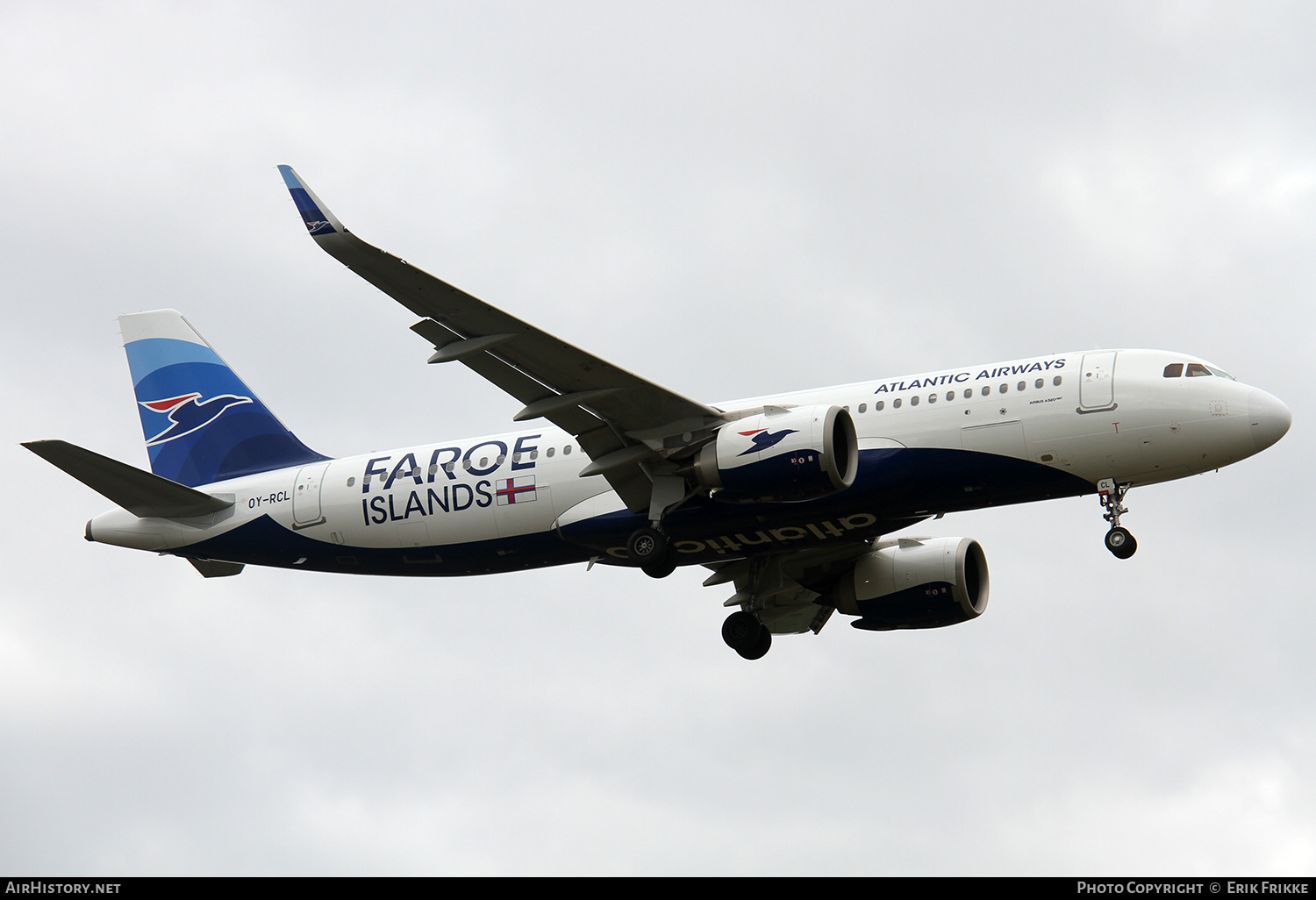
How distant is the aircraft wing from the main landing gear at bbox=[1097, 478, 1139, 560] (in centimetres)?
797

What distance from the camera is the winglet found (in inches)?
963

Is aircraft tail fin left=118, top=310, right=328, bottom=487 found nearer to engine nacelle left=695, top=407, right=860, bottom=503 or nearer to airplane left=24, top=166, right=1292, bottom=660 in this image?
airplane left=24, top=166, right=1292, bottom=660

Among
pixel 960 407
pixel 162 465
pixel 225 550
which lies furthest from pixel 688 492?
pixel 162 465

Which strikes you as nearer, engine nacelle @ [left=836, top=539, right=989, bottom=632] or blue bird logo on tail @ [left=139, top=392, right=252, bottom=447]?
engine nacelle @ [left=836, top=539, right=989, bottom=632]

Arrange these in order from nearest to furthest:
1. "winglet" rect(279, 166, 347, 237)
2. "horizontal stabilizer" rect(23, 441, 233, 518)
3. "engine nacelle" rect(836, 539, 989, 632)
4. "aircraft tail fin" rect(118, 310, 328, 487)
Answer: "winglet" rect(279, 166, 347, 237) → "horizontal stabilizer" rect(23, 441, 233, 518) → "engine nacelle" rect(836, 539, 989, 632) → "aircraft tail fin" rect(118, 310, 328, 487)

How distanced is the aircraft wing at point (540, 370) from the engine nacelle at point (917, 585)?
7.68 metres

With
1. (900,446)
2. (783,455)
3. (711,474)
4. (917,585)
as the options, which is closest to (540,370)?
(711,474)

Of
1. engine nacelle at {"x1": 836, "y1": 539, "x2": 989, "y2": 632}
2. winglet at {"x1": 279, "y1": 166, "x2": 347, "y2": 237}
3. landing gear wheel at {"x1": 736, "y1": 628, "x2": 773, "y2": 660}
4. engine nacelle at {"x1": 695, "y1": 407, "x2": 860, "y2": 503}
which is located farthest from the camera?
landing gear wheel at {"x1": 736, "y1": 628, "x2": 773, "y2": 660}

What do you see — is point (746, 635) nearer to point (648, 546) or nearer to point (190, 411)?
point (648, 546)

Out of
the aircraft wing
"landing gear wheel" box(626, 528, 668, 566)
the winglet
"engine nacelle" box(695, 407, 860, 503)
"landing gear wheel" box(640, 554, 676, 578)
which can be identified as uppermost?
the winglet

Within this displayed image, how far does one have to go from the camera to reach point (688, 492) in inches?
1195

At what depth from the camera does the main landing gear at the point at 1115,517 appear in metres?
29.0

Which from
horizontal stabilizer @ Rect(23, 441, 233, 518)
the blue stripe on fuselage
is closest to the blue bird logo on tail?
horizontal stabilizer @ Rect(23, 441, 233, 518)
